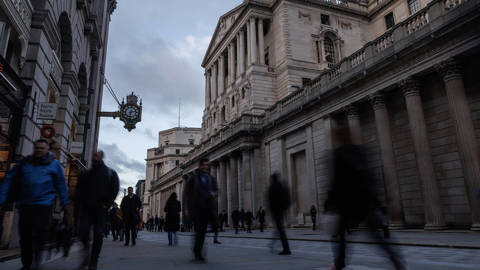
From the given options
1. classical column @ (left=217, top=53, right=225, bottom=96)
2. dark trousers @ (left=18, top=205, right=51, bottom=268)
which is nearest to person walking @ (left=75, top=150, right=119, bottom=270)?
dark trousers @ (left=18, top=205, right=51, bottom=268)

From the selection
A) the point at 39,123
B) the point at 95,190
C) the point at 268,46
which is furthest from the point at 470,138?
the point at 268,46

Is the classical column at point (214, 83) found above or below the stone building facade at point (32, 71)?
above

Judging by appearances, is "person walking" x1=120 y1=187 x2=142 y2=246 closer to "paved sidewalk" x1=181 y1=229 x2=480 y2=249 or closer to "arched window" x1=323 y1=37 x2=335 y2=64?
"paved sidewalk" x1=181 y1=229 x2=480 y2=249

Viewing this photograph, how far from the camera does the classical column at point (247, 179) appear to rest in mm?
28422

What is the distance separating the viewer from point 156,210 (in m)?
72.8

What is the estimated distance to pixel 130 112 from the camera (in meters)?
21.0

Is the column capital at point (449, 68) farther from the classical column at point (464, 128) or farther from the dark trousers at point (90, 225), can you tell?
the dark trousers at point (90, 225)

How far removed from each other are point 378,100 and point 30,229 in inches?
638

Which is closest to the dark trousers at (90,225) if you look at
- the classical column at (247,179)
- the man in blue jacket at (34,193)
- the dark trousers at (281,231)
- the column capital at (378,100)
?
the man in blue jacket at (34,193)

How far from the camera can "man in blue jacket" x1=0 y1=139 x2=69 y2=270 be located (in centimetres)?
483

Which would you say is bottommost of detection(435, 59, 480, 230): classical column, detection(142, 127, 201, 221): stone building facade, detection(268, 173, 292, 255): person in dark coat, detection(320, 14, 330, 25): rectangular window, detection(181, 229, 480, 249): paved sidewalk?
detection(181, 229, 480, 249): paved sidewalk

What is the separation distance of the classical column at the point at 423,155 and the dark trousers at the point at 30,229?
46.5 feet

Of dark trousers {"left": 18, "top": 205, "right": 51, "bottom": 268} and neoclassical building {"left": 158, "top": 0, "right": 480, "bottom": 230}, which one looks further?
neoclassical building {"left": 158, "top": 0, "right": 480, "bottom": 230}

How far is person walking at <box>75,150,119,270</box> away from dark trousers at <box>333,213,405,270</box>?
373cm
